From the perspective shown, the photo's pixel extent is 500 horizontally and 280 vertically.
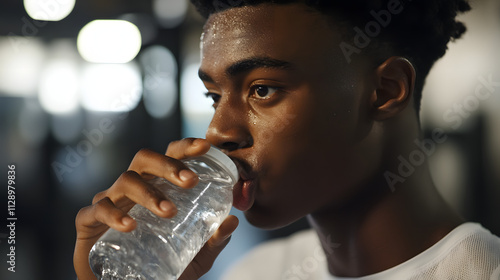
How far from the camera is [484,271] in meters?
0.85

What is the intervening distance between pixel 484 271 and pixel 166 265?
1.82ft

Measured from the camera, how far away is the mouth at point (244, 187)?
84 cm

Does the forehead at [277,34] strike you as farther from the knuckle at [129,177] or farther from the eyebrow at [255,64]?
the knuckle at [129,177]

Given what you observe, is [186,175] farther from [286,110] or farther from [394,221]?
[394,221]

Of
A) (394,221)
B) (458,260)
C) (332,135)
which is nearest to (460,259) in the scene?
(458,260)

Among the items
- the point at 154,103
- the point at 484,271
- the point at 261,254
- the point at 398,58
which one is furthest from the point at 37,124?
the point at 484,271

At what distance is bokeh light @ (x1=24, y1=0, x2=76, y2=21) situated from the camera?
5.57 feet

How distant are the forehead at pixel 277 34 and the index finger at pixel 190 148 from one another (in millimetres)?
175

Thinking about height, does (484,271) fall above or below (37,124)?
above

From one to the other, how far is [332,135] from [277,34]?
205mm

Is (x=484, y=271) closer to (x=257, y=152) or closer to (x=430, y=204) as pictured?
(x=430, y=204)

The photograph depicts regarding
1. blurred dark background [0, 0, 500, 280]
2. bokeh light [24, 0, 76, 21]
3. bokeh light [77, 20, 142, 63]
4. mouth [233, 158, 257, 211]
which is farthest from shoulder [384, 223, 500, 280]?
bokeh light [77, 20, 142, 63]

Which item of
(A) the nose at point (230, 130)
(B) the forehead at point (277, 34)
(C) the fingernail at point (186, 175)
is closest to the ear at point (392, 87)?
(B) the forehead at point (277, 34)

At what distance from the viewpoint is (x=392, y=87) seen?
0.91 metres
